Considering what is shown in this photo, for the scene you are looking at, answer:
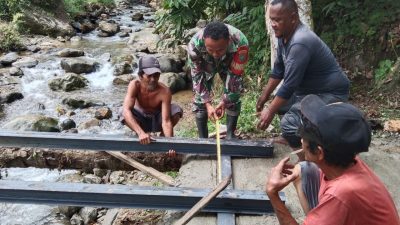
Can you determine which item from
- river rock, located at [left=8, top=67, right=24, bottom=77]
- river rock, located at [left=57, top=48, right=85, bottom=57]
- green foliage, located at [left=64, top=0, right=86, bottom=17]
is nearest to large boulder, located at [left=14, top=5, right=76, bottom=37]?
green foliage, located at [left=64, top=0, right=86, bottom=17]

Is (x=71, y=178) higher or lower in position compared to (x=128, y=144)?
lower

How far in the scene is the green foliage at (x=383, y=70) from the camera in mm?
6441

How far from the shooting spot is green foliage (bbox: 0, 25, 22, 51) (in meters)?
14.2

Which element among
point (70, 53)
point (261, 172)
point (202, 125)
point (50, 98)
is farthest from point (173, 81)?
point (261, 172)

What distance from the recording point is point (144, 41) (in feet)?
50.2

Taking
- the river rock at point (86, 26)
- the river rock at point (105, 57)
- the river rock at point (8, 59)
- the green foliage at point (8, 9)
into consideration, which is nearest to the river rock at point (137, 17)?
the river rock at point (86, 26)


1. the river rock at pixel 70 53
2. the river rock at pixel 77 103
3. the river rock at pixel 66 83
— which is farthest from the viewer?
the river rock at pixel 70 53

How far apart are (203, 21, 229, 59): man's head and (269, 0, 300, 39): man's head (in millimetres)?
573

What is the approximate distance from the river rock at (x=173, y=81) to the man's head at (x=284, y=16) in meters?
6.94

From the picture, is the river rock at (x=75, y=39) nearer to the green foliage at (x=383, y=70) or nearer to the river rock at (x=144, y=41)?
the river rock at (x=144, y=41)

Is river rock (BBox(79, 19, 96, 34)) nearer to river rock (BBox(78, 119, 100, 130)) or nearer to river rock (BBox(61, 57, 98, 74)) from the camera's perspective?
river rock (BBox(61, 57, 98, 74))

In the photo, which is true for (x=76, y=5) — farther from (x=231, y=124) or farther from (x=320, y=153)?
(x=320, y=153)

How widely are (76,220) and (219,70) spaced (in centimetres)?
287

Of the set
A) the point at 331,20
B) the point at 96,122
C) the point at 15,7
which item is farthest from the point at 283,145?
the point at 15,7
